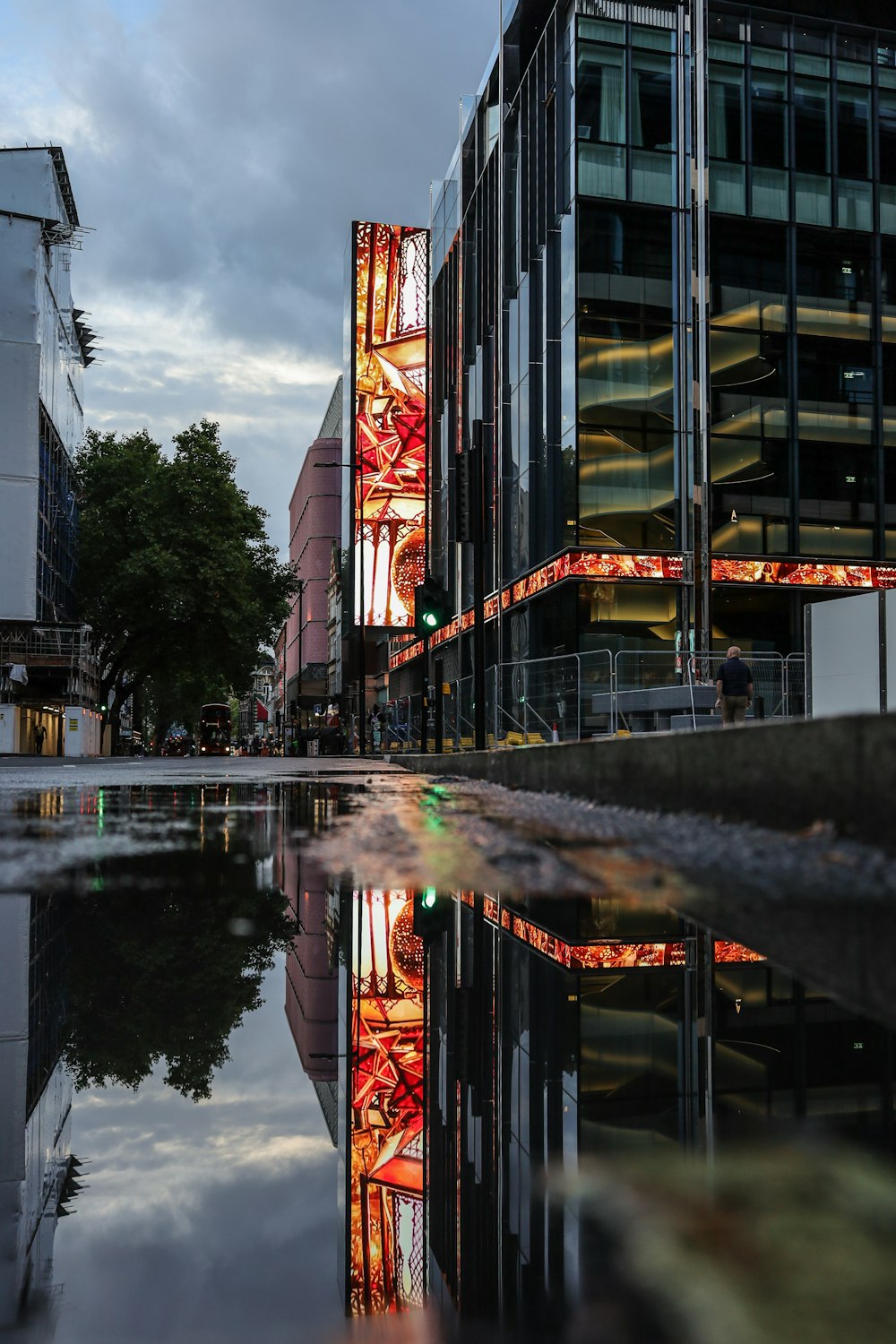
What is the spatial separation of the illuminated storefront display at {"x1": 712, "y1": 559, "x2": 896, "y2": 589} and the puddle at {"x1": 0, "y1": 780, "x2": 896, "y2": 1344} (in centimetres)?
2826

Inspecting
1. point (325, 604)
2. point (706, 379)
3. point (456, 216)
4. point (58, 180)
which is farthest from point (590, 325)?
point (325, 604)

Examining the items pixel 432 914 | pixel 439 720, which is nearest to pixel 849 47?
pixel 439 720

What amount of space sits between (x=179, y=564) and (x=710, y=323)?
28.0 metres

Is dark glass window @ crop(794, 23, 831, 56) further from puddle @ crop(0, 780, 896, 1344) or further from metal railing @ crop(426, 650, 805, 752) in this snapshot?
puddle @ crop(0, 780, 896, 1344)

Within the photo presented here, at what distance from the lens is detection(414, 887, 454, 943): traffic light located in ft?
11.1

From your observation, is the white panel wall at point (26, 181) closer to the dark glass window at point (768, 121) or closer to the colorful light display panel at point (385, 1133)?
the dark glass window at point (768, 121)

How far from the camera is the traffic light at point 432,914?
3.37 meters

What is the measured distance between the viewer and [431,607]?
21.2 metres

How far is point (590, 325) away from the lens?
3105cm

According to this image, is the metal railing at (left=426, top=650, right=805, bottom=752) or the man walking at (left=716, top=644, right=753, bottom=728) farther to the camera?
the metal railing at (left=426, top=650, right=805, bottom=752)

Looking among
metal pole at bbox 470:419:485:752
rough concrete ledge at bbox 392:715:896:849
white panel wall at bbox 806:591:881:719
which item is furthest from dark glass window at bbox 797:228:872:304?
rough concrete ledge at bbox 392:715:896:849

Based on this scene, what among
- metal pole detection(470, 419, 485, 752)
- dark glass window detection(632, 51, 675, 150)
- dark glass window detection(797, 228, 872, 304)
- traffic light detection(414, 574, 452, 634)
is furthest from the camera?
dark glass window detection(797, 228, 872, 304)

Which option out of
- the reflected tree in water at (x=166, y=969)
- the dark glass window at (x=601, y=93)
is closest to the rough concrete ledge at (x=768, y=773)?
the reflected tree in water at (x=166, y=969)

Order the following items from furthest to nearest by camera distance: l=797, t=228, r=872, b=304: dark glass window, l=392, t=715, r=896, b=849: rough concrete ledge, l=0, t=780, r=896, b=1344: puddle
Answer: l=797, t=228, r=872, b=304: dark glass window → l=392, t=715, r=896, b=849: rough concrete ledge → l=0, t=780, r=896, b=1344: puddle
